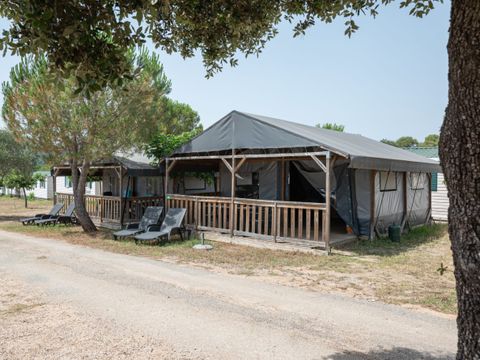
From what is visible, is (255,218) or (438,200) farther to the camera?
(438,200)

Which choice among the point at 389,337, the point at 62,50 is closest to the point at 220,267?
the point at 389,337

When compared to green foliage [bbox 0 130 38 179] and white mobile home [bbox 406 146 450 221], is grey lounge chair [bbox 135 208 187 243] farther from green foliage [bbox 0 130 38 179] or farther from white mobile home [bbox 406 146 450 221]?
green foliage [bbox 0 130 38 179]

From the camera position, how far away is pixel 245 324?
14.1ft

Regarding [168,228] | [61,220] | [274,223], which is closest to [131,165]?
[61,220]

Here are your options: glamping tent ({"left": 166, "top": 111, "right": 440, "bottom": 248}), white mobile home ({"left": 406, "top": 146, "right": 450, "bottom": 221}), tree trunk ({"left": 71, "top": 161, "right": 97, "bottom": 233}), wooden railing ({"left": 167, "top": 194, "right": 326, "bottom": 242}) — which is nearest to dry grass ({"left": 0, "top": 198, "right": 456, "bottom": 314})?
wooden railing ({"left": 167, "top": 194, "right": 326, "bottom": 242})

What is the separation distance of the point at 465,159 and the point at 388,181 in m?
10.3

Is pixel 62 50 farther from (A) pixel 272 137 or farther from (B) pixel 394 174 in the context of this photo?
(B) pixel 394 174

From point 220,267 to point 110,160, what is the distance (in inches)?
303

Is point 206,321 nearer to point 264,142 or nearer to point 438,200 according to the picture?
point 264,142

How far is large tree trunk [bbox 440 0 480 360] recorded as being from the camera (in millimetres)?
1922

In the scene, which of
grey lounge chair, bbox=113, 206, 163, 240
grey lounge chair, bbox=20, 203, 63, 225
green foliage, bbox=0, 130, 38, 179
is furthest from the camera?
green foliage, bbox=0, 130, 38, 179

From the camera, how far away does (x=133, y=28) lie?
11.6ft

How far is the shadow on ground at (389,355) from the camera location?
3.50 meters

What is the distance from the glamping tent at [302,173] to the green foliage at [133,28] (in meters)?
4.17
